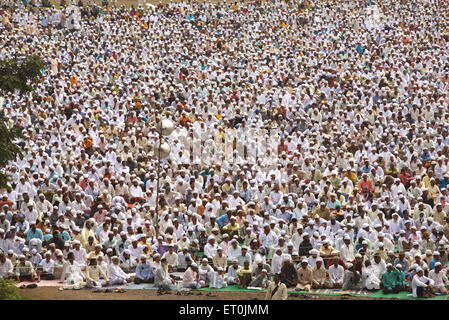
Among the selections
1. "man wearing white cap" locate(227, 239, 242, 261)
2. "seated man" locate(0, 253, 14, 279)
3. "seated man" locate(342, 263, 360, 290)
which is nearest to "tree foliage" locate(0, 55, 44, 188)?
"seated man" locate(0, 253, 14, 279)

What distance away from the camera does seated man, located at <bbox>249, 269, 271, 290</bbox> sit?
12.7 m

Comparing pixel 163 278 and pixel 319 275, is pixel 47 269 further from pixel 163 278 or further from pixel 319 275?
pixel 319 275

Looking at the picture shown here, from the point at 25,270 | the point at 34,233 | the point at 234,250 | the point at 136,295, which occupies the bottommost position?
the point at 136,295

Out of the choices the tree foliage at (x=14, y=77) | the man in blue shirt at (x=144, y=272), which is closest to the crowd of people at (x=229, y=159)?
the man in blue shirt at (x=144, y=272)

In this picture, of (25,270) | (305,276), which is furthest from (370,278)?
(25,270)

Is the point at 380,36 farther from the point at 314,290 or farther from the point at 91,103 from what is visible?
the point at 314,290

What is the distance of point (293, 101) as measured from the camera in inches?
854

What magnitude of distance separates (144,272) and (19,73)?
390 cm

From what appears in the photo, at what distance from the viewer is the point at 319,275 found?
12.9 metres

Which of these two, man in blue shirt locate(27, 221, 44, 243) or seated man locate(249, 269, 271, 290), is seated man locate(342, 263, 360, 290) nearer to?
seated man locate(249, 269, 271, 290)

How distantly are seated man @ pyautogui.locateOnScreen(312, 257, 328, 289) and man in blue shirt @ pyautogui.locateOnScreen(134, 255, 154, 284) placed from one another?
2.53 metres

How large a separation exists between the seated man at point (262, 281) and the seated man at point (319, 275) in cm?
71

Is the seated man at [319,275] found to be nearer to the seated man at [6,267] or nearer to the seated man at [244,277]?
the seated man at [244,277]
